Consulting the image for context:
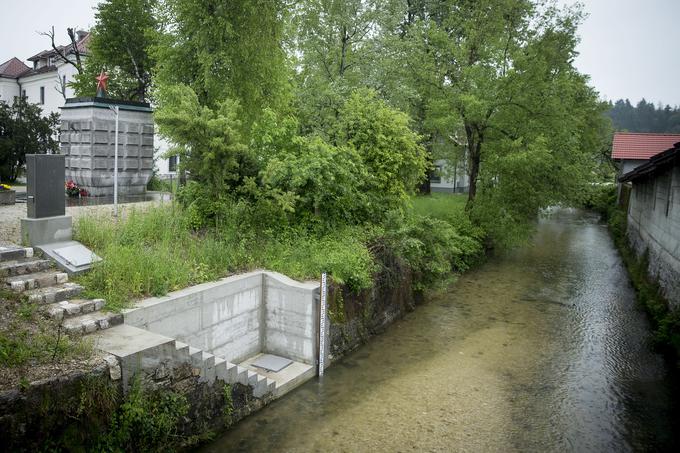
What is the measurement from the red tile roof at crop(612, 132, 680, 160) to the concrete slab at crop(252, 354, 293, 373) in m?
31.4

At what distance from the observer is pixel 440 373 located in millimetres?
11406

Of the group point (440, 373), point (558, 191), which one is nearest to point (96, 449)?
point (440, 373)

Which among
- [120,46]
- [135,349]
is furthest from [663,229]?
[120,46]

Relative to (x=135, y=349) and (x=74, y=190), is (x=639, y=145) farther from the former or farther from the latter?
(x=135, y=349)

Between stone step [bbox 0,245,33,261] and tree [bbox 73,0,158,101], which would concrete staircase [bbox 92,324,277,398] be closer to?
stone step [bbox 0,245,33,261]

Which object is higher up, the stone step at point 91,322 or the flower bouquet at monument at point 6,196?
the flower bouquet at monument at point 6,196

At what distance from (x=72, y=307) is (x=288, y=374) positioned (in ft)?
14.3

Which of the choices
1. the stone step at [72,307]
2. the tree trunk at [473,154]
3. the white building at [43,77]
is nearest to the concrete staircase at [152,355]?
the stone step at [72,307]

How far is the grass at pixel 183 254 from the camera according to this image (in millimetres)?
9070

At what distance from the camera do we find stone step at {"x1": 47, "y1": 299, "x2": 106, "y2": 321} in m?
7.71

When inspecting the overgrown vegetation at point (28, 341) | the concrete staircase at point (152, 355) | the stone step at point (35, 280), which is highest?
the stone step at point (35, 280)

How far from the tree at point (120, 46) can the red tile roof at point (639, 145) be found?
101 ft

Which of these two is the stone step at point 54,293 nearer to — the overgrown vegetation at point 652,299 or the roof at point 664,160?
the overgrown vegetation at point 652,299

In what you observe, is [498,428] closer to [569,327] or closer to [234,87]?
[569,327]
